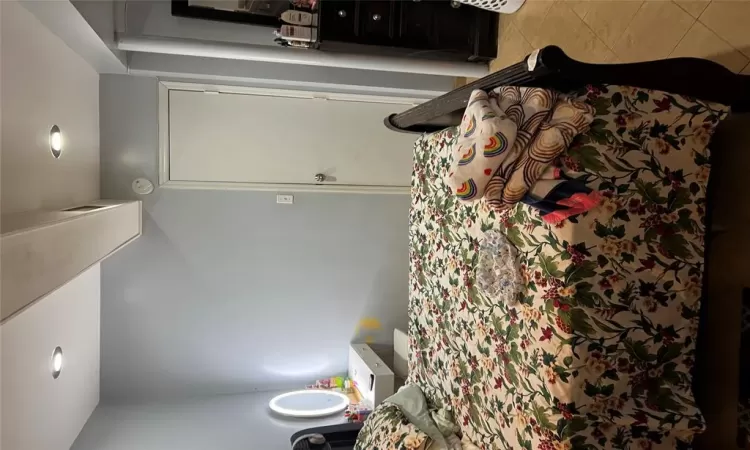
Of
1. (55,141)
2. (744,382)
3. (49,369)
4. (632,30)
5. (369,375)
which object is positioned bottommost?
(369,375)

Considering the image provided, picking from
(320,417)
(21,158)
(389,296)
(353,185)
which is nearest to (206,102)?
(353,185)

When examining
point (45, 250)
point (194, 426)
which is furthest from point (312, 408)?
point (45, 250)

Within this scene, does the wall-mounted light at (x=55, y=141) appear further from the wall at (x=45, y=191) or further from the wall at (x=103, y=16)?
the wall at (x=103, y=16)

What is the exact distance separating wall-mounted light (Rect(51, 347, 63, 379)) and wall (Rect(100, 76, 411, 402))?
1.52 ft

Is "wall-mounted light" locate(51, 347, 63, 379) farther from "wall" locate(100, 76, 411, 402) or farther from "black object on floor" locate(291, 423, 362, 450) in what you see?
"black object on floor" locate(291, 423, 362, 450)

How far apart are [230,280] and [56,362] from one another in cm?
78

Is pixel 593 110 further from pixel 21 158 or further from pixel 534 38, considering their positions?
pixel 21 158

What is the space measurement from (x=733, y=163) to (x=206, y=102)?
6.29 feet

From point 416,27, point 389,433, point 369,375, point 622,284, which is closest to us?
point 622,284

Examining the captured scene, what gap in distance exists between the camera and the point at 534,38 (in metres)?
1.97

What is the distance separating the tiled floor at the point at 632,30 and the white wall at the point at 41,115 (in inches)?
62.5

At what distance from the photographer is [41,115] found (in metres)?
1.62

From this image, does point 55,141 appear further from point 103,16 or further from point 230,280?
point 230,280

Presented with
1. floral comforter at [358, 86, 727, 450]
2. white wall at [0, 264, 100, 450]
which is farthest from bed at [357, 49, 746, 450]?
white wall at [0, 264, 100, 450]
